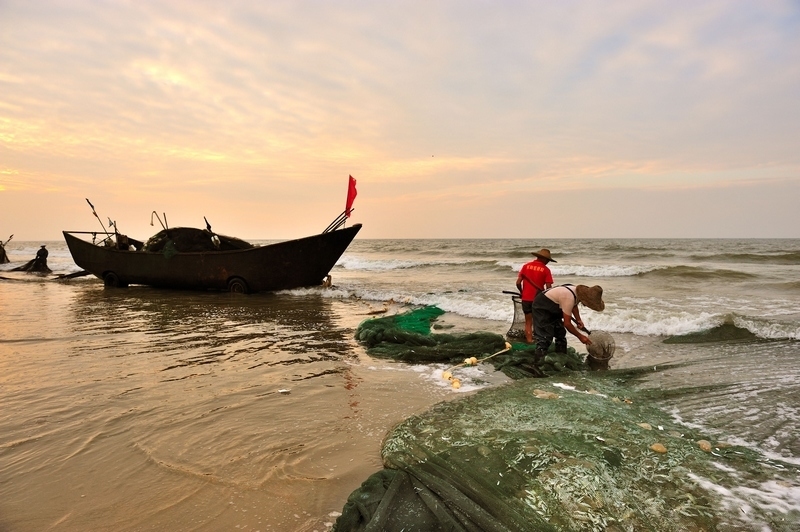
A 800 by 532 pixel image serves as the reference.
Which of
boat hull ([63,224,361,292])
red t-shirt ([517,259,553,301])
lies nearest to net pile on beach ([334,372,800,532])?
red t-shirt ([517,259,553,301])

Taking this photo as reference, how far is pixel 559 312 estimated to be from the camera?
5.61 meters

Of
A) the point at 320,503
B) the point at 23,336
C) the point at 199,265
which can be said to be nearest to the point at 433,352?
the point at 320,503

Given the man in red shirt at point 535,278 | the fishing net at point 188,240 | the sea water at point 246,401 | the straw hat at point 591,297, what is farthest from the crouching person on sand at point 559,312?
the fishing net at point 188,240

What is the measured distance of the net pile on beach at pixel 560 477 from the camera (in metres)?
2.29

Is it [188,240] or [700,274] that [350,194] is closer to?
[188,240]

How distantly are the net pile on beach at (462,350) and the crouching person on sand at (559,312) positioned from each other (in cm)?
18

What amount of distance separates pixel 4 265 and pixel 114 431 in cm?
3064

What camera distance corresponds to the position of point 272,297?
1302 centimetres

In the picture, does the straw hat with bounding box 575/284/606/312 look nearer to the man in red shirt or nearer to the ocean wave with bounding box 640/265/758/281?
the man in red shirt

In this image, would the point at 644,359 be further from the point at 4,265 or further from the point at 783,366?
the point at 4,265

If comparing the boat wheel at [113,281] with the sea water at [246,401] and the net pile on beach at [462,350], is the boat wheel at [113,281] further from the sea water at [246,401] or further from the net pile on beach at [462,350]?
the net pile on beach at [462,350]

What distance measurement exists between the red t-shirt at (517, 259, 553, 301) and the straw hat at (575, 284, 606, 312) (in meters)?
0.86

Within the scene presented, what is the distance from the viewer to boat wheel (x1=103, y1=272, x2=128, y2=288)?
15227 millimetres

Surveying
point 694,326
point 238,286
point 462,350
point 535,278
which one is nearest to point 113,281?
point 238,286
